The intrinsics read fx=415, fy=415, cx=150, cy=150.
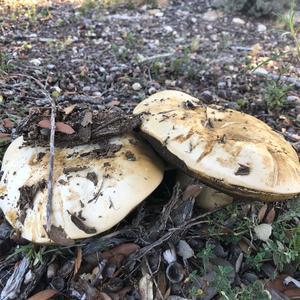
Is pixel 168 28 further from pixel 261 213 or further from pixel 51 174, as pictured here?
pixel 51 174

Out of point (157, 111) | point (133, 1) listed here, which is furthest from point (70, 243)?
point (133, 1)

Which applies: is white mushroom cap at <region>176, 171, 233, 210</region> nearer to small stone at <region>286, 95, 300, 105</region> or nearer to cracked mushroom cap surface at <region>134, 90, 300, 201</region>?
cracked mushroom cap surface at <region>134, 90, 300, 201</region>

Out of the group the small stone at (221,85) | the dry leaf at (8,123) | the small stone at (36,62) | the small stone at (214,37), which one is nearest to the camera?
the dry leaf at (8,123)

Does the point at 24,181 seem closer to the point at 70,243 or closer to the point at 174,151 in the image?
the point at 70,243

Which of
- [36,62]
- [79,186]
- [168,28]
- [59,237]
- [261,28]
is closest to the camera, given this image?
[59,237]

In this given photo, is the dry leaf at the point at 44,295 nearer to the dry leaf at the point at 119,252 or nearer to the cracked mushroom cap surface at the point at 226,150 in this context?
the dry leaf at the point at 119,252

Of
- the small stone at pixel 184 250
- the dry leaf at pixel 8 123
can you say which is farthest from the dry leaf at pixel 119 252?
the dry leaf at pixel 8 123

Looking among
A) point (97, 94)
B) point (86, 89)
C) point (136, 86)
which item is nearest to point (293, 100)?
point (136, 86)
